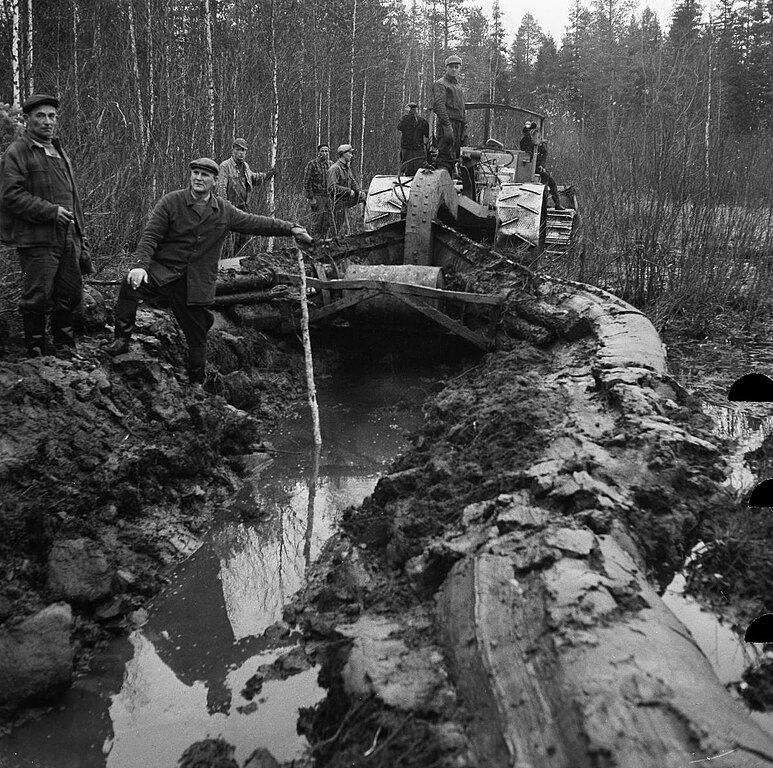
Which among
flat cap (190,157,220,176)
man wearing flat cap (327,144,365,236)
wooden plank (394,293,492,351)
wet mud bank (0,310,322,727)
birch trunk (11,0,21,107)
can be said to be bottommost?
wet mud bank (0,310,322,727)

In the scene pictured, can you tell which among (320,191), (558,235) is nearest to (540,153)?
(558,235)

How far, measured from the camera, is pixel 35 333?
4.76m

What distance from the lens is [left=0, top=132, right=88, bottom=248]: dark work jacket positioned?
4.64m

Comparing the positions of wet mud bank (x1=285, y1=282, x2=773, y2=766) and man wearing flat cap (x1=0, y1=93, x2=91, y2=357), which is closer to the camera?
wet mud bank (x1=285, y1=282, x2=773, y2=766)

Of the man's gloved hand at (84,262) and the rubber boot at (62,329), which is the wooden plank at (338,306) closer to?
the man's gloved hand at (84,262)

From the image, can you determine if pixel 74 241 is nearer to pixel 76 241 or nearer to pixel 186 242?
pixel 76 241

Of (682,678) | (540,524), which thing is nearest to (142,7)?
(540,524)

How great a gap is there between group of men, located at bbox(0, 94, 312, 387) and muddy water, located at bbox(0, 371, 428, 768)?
51.7 inches

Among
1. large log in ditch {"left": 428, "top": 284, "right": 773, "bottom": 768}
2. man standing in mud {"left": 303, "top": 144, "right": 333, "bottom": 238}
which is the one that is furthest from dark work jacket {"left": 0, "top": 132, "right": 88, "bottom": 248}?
man standing in mud {"left": 303, "top": 144, "right": 333, "bottom": 238}

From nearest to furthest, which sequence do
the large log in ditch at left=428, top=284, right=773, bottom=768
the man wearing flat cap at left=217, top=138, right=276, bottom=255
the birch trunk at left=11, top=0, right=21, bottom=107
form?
the large log in ditch at left=428, top=284, right=773, bottom=768, the birch trunk at left=11, top=0, right=21, bottom=107, the man wearing flat cap at left=217, top=138, right=276, bottom=255

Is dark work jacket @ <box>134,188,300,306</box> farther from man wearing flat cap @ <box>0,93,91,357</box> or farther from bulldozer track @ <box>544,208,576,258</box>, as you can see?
bulldozer track @ <box>544,208,576,258</box>

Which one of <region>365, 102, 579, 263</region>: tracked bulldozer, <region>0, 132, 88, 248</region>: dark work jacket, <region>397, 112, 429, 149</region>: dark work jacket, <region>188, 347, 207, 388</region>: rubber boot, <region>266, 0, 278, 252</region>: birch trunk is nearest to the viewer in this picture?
<region>0, 132, 88, 248</region>: dark work jacket

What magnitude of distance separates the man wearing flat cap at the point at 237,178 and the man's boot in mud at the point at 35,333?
5144mm

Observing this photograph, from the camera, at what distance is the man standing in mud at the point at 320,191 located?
40.6 feet
